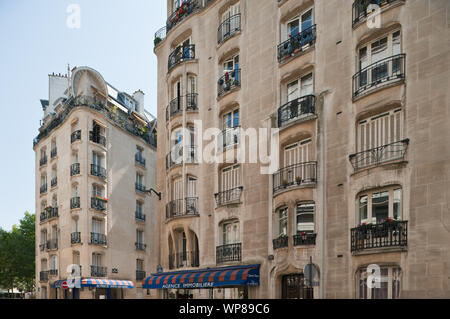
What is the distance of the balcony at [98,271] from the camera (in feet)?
126

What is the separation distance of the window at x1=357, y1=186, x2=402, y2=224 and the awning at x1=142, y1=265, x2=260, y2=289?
5739 mm

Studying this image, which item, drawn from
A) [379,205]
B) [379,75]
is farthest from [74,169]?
[379,205]

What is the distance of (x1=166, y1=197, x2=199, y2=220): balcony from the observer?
973 inches

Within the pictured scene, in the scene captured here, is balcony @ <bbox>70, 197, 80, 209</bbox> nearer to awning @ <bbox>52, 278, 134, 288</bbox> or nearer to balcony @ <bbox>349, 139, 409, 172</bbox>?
awning @ <bbox>52, 278, 134, 288</bbox>

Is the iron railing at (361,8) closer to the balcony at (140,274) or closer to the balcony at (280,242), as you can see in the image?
the balcony at (280,242)

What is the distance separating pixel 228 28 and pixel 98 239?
2311 cm

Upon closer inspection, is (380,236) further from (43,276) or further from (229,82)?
(43,276)

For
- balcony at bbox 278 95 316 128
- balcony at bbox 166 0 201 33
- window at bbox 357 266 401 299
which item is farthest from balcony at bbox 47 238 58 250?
window at bbox 357 266 401 299

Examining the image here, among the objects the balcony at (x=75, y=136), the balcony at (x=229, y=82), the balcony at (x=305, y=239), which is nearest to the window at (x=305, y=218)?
the balcony at (x=305, y=239)

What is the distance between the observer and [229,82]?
78.3 ft

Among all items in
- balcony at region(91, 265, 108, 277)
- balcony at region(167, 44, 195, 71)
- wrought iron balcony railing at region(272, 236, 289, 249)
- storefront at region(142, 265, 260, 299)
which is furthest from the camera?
balcony at region(91, 265, 108, 277)

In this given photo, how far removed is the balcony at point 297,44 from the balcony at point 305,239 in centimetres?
775

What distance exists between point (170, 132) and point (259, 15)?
8387 millimetres

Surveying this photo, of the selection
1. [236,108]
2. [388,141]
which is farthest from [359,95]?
[236,108]
